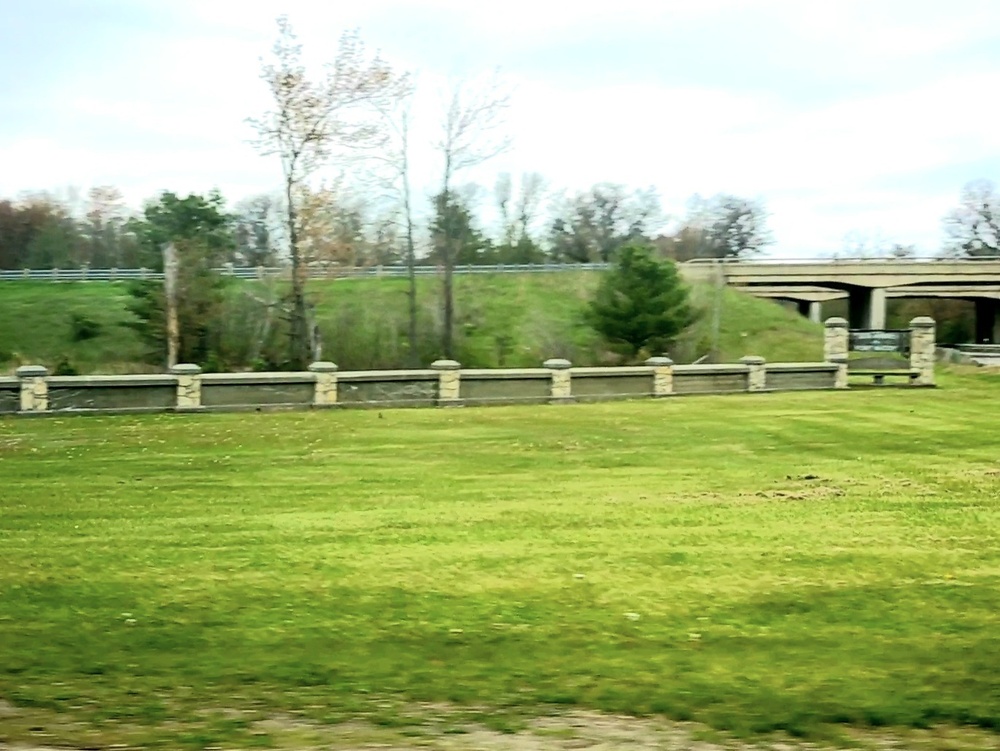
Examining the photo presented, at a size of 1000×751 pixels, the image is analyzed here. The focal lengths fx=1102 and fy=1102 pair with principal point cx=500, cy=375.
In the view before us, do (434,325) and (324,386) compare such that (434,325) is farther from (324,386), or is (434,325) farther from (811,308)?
(811,308)

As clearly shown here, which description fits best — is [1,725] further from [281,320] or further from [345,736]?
[281,320]

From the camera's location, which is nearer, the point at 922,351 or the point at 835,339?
the point at 922,351

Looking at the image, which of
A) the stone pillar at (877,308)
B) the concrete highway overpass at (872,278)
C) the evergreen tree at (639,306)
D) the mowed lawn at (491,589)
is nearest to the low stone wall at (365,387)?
the mowed lawn at (491,589)

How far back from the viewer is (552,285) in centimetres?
6431

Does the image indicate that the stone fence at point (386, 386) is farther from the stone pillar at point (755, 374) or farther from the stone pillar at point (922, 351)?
the stone pillar at point (922, 351)

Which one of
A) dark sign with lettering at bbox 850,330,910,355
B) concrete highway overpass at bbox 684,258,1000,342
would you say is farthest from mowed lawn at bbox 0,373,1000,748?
concrete highway overpass at bbox 684,258,1000,342

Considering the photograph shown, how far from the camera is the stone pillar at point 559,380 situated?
3014 cm

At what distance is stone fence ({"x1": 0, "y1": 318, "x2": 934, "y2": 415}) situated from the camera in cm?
2623

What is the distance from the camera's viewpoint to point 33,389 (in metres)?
25.8

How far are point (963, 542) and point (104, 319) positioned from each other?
5000 cm

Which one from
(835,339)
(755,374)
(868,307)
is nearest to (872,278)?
(868,307)

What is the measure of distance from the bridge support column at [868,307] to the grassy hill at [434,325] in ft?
28.5

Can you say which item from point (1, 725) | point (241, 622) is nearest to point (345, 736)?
point (1, 725)

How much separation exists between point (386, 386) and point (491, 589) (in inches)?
789
